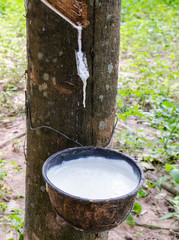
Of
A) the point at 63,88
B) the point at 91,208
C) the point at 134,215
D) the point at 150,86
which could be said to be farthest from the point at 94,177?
the point at 150,86

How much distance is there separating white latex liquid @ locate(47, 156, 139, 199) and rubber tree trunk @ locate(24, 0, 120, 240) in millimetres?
204

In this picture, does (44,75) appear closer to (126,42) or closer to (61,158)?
(61,158)

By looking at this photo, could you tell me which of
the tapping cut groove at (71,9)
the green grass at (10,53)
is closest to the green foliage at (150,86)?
the tapping cut groove at (71,9)

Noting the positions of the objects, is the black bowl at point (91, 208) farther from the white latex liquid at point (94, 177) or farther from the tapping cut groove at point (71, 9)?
the tapping cut groove at point (71, 9)

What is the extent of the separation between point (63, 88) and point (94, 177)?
51 cm

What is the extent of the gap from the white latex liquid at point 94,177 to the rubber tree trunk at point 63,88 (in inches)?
8.0

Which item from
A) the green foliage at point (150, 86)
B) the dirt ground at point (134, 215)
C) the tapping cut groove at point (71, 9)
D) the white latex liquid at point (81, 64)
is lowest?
the dirt ground at point (134, 215)

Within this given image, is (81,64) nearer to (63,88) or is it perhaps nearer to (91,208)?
(63,88)

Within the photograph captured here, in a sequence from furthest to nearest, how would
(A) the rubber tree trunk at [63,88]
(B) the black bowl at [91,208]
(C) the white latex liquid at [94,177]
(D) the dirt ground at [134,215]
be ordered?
(D) the dirt ground at [134,215]
(A) the rubber tree trunk at [63,88]
(C) the white latex liquid at [94,177]
(B) the black bowl at [91,208]

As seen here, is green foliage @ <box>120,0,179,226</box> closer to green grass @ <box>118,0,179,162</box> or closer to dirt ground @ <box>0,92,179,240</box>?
green grass @ <box>118,0,179,162</box>

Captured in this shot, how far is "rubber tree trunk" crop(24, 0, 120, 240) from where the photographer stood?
1410mm

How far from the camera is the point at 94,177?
134cm

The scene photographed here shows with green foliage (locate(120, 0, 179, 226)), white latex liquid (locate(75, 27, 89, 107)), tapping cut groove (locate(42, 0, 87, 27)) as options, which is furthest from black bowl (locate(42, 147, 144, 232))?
green foliage (locate(120, 0, 179, 226))

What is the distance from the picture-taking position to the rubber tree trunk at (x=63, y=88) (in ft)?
4.63
